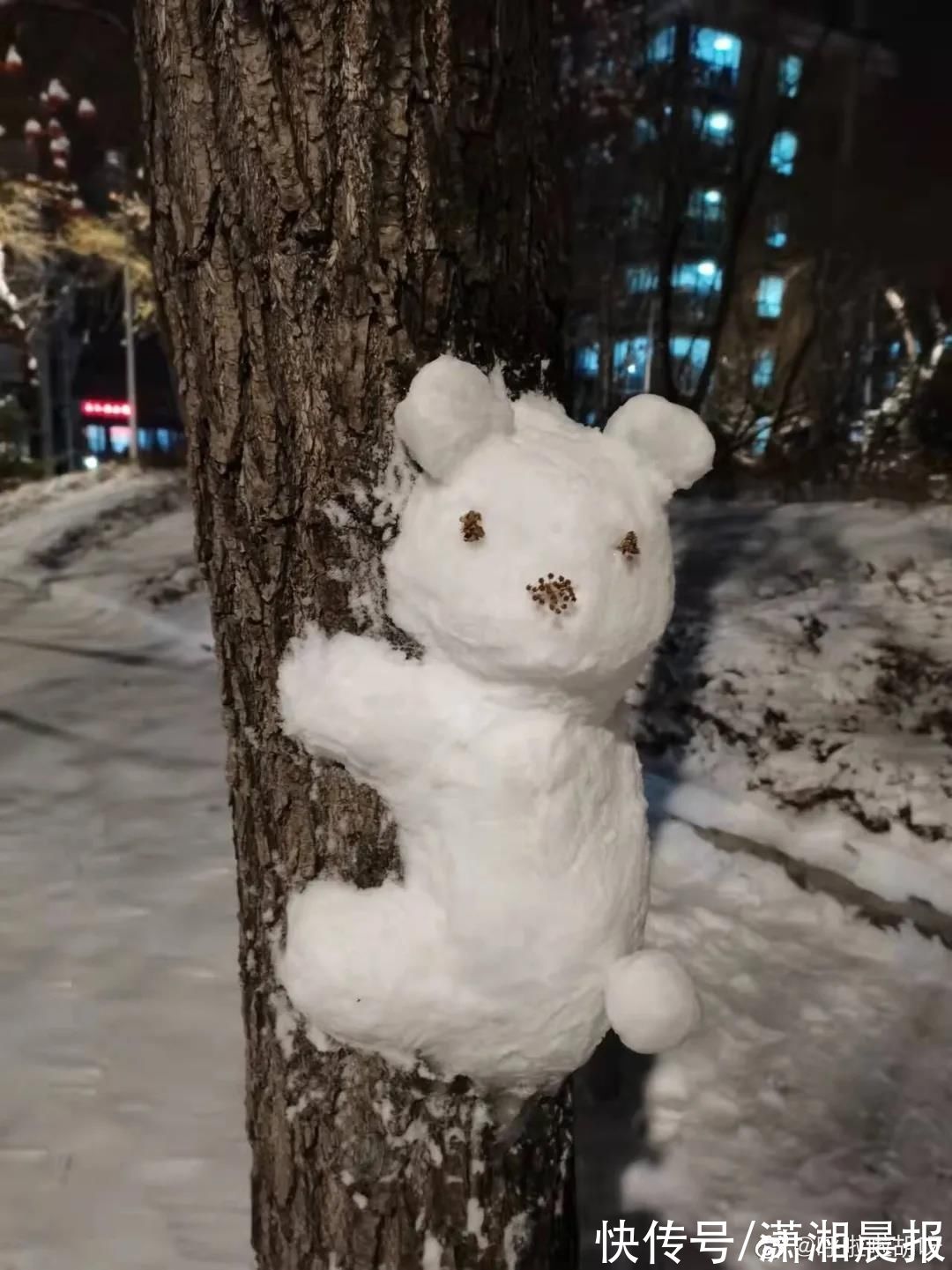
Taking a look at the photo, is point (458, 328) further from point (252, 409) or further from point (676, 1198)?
point (676, 1198)

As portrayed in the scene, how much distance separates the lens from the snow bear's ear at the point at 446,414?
123 centimetres

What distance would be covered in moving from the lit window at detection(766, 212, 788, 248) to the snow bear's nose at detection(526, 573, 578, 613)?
13.3 m

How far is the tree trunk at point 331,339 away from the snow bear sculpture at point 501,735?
0.08 metres

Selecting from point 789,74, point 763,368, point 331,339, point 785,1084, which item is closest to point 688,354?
point 789,74

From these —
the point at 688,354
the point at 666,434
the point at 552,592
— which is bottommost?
the point at 552,592

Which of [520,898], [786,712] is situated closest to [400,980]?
[520,898]

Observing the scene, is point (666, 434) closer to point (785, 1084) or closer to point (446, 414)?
point (446, 414)

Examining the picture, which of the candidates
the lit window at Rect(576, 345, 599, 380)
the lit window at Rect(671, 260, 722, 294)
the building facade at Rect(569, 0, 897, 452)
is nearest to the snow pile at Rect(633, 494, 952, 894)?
the building facade at Rect(569, 0, 897, 452)

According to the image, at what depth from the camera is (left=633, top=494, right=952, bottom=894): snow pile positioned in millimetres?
4359

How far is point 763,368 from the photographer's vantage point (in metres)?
15.8

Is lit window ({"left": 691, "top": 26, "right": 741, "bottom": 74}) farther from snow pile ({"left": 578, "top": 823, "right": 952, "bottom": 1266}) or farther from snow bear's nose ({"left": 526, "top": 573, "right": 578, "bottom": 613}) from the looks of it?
snow bear's nose ({"left": 526, "top": 573, "right": 578, "bottom": 613})

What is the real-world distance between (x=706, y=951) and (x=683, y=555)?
4020 millimetres

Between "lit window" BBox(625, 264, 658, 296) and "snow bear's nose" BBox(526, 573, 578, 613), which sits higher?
"lit window" BBox(625, 264, 658, 296)

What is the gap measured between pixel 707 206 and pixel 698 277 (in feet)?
4.41
